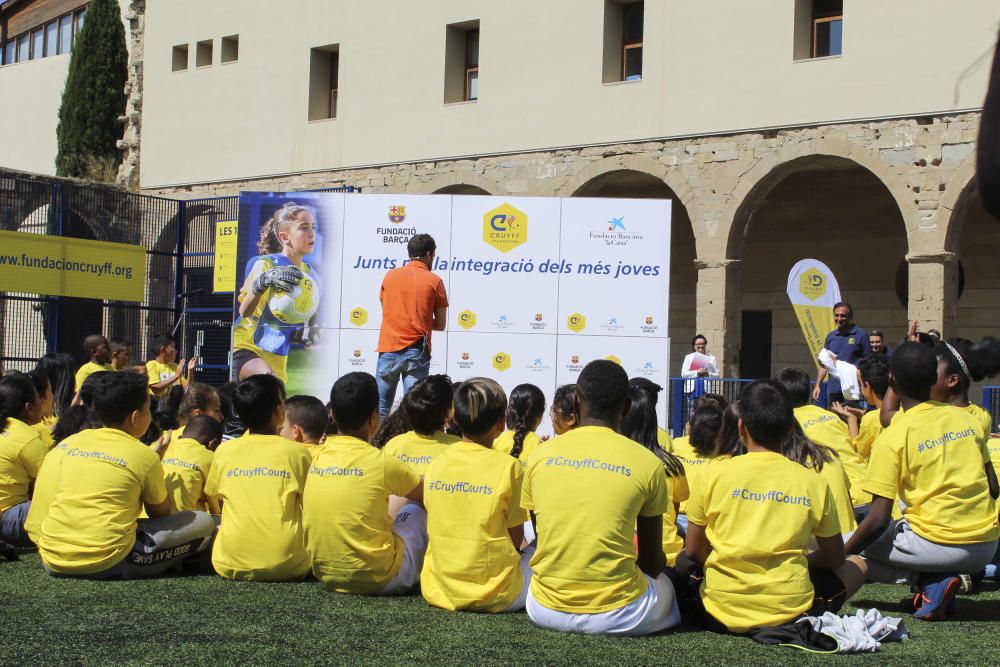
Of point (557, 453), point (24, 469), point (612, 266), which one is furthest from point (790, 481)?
point (612, 266)

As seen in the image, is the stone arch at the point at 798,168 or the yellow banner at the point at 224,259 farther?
the yellow banner at the point at 224,259

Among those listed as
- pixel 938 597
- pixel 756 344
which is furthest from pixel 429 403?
pixel 756 344

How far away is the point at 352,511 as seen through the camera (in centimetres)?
570

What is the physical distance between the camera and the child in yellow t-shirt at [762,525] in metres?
4.79

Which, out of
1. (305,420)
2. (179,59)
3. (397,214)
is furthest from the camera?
(179,59)

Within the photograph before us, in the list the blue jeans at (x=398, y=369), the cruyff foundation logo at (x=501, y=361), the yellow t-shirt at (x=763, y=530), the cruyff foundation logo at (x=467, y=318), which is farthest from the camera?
the cruyff foundation logo at (x=467, y=318)

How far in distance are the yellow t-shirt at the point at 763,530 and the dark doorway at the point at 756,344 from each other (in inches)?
682

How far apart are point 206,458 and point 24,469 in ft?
4.04

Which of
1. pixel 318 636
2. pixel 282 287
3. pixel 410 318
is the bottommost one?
pixel 318 636

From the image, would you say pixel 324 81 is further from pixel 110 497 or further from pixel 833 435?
pixel 110 497

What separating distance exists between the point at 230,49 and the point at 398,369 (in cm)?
1697

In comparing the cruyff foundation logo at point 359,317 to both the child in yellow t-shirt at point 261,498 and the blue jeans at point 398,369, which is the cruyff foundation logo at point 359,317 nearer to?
the blue jeans at point 398,369

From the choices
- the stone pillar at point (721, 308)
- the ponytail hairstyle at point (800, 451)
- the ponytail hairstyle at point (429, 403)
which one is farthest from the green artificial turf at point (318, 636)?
the stone pillar at point (721, 308)

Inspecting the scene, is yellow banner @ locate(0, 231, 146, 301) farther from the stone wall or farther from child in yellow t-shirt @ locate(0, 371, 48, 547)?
child in yellow t-shirt @ locate(0, 371, 48, 547)
